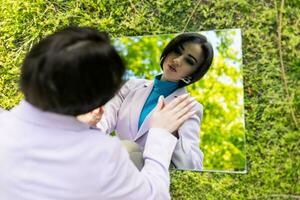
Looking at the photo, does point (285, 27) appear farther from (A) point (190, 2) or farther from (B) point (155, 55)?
(B) point (155, 55)

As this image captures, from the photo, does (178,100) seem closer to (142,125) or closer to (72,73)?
(142,125)

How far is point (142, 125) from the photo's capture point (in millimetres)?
1479

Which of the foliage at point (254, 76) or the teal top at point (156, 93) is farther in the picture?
the teal top at point (156, 93)

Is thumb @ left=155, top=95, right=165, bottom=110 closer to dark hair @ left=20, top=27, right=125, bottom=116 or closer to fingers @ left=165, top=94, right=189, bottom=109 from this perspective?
fingers @ left=165, top=94, right=189, bottom=109

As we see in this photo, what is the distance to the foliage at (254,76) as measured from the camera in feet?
4.33

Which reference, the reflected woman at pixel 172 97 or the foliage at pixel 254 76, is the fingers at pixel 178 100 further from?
the foliage at pixel 254 76

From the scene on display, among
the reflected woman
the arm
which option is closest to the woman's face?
the reflected woman

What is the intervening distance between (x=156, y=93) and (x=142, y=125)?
12 cm

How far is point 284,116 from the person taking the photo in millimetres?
1324

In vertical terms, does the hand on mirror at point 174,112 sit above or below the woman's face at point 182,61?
below

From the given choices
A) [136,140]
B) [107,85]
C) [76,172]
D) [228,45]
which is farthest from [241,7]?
[76,172]

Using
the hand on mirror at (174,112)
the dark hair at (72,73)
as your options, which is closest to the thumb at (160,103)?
the hand on mirror at (174,112)

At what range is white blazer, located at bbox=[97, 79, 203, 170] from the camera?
1447 mm

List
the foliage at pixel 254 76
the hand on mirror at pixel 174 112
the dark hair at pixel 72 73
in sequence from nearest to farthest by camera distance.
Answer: the dark hair at pixel 72 73 → the foliage at pixel 254 76 → the hand on mirror at pixel 174 112
